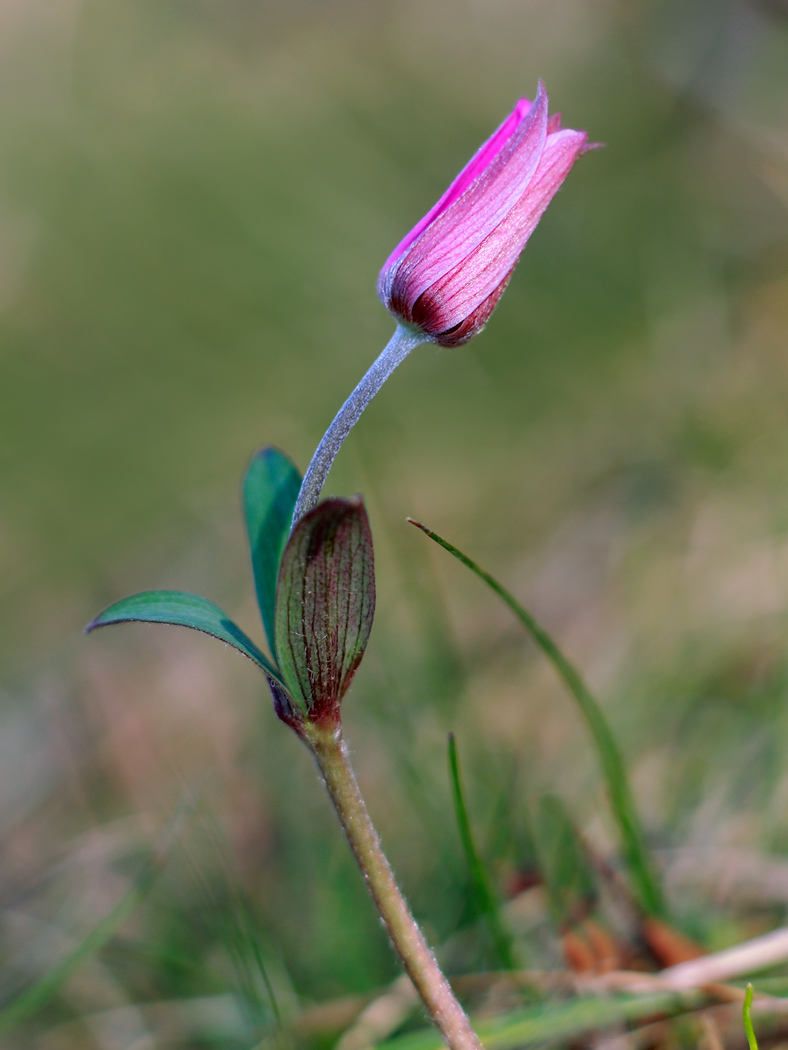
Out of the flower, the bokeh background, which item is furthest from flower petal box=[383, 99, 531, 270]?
the bokeh background

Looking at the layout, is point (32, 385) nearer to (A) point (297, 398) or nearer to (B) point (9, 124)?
(A) point (297, 398)

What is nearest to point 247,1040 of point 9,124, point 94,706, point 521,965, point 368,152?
point 521,965

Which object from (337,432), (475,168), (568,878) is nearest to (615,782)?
(568,878)

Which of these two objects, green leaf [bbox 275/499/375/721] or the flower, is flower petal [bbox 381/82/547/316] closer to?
the flower

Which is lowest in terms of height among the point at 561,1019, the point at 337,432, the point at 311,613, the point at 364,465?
the point at 561,1019

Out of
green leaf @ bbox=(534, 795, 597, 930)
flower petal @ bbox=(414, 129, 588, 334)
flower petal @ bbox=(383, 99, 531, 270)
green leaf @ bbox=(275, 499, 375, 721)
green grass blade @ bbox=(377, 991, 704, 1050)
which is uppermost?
flower petal @ bbox=(383, 99, 531, 270)

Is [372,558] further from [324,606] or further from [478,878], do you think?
[478,878]
